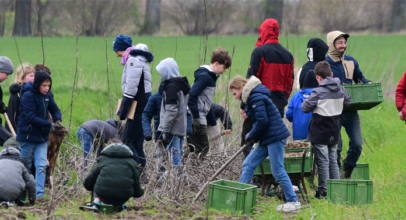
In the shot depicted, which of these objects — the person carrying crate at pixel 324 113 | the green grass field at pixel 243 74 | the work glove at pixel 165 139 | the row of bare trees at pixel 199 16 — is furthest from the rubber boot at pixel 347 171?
the row of bare trees at pixel 199 16

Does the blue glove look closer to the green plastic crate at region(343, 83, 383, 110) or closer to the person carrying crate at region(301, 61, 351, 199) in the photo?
the person carrying crate at region(301, 61, 351, 199)

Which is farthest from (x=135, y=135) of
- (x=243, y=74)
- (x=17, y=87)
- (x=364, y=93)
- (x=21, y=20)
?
(x=21, y=20)

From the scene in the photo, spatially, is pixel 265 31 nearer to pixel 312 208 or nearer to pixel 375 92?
pixel 375 92

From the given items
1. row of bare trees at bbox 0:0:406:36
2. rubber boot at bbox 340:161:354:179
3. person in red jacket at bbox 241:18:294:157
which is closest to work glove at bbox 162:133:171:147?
person in red jacket at bbox 241:18:294:157

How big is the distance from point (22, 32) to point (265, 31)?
77.8ft

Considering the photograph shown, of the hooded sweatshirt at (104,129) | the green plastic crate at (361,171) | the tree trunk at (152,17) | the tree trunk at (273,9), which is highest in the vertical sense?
the tree trunk at (273,9)

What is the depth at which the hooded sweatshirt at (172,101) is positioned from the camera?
19.6 ft

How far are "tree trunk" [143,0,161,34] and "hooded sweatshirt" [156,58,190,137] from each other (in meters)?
25.1

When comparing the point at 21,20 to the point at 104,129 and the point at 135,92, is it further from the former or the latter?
the point at 135,92

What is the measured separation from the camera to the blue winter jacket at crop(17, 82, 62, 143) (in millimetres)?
5730

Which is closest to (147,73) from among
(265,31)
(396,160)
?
(265,31)

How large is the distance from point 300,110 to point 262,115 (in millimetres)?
1352

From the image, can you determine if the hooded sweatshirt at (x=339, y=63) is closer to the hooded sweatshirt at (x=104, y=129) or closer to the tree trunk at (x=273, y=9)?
the hooded sweatshirt at (x=104, y=129)

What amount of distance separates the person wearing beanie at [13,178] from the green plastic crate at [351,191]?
3.24 meters
